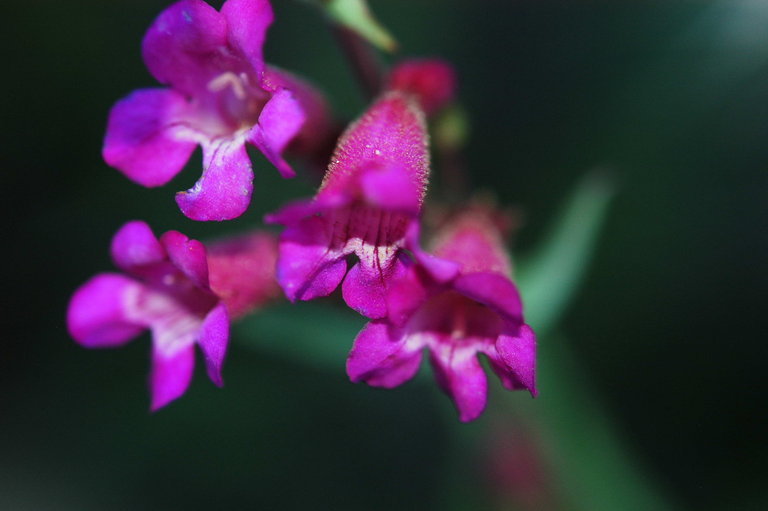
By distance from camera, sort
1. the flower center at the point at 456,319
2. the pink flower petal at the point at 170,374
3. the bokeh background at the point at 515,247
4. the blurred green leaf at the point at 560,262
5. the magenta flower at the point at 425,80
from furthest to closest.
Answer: the bokeh background at the point at 515,247 < the blurred green leaf at the point at 560,262 < the magenta flower at the point at 425,80 < the pink flower petal at the point at 170,374 < the flower center at the point at 456,319

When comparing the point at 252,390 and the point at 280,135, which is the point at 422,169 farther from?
the point at 252,390

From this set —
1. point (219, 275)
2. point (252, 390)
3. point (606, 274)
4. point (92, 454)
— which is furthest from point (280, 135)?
point (92, 454)

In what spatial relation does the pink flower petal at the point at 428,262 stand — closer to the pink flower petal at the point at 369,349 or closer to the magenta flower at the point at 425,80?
the pink flower petal at the point at 369,349

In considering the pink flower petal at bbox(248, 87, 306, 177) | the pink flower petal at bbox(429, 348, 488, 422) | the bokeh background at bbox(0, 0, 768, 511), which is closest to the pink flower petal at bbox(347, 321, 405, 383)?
the pink flower petal at bbox(429, 348, 488, 422)

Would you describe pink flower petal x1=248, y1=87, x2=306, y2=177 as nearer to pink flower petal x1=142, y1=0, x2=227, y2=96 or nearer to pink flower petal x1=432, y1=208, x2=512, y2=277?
pink flower petal x1=142, y1=0, x2=227, y2=96

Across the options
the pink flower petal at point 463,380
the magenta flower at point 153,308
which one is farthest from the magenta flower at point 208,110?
the pink flower petal at point 463,380
